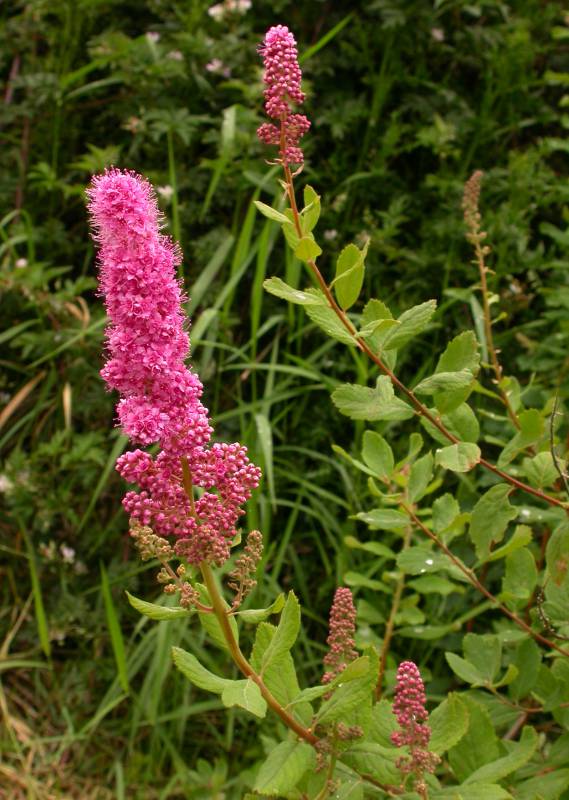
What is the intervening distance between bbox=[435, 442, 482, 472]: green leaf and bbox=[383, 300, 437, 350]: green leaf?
0.17 metres

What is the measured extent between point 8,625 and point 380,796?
4.96 feet

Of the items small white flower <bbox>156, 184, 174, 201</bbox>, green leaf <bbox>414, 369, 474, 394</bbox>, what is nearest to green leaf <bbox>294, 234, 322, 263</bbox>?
green leaf <bbox>414, 369, 474, 394</bbox>

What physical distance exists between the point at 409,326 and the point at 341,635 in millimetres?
422

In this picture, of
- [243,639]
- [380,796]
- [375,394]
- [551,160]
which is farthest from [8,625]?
[551,160]

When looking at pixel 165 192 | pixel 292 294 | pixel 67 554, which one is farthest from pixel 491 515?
pixel 165 192

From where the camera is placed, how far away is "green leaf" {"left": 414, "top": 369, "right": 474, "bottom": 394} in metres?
1.25

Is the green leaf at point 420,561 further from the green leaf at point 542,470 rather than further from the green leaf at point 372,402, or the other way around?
the green leaf at point 372,402

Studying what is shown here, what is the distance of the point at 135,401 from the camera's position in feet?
3.18

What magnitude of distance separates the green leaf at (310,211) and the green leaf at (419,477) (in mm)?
490

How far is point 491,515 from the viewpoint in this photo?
1343mm

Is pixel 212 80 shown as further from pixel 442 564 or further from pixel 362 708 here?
pixel 362 708

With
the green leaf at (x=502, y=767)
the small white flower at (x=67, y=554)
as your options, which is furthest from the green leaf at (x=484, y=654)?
the small white flower at (x=67, y=554)

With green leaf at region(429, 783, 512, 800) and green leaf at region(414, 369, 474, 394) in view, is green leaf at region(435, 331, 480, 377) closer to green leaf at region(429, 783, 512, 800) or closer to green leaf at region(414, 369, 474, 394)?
green leaf at region(414, 369, 474, 394)

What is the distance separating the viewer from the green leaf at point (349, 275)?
1218mm
